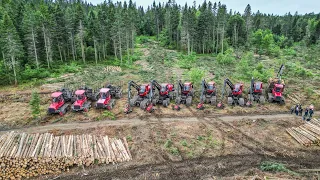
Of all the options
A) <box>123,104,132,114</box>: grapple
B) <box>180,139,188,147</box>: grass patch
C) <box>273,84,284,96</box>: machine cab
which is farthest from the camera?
<box>273,84,284,96</box>: machine cab

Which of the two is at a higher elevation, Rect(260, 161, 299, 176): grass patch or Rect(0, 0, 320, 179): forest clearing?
Rect(0, 0, 320, 179): forest clearing

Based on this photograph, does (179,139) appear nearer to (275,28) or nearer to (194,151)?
(194,151)

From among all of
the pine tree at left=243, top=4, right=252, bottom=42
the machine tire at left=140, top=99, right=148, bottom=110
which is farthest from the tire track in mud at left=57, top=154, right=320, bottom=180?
the pine tree at left=243, top=4, right=252, bottom=42

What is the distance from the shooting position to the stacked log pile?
16297mm

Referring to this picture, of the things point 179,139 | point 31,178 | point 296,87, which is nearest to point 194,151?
point 179,139

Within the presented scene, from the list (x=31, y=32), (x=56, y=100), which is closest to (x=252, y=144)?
(x=56, y=100)

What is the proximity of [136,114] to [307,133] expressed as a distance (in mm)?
16968

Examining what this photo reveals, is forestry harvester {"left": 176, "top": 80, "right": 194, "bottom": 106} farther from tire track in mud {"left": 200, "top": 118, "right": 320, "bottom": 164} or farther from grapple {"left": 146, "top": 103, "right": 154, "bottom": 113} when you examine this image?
tire track in mud {"left": 200, "top": 118, "right": 320, "bottom": 164}

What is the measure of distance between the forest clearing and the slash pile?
94 millimetres

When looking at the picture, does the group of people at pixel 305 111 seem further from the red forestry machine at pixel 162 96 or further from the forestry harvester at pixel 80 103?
the forestry harvester at pixel 80 103

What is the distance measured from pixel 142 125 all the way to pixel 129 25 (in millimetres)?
35928

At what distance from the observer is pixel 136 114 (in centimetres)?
2647

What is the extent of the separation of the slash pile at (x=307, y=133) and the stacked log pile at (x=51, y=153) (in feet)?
49.5

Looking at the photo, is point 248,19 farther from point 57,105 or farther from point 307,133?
point 57,105
